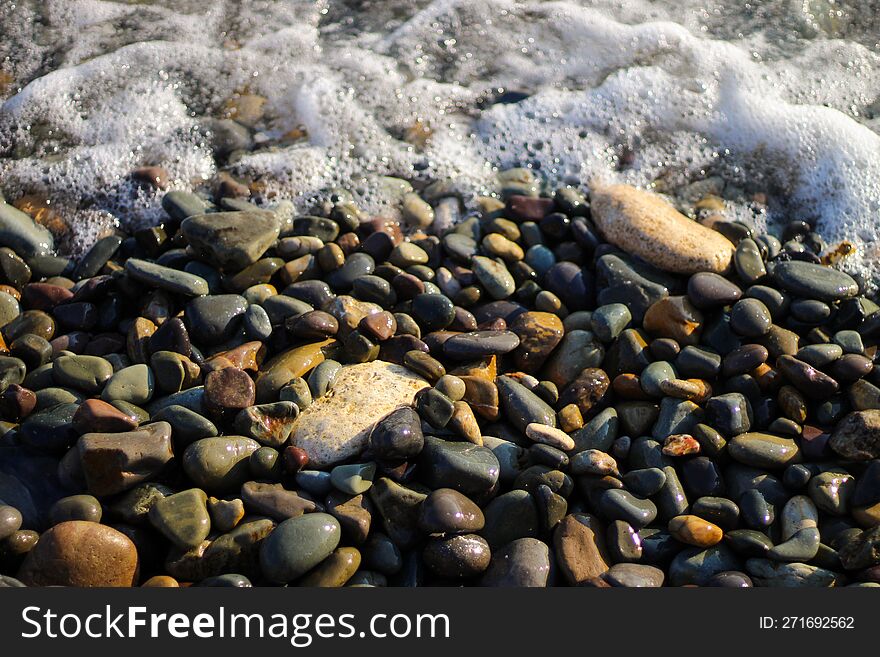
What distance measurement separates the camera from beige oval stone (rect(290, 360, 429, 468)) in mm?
2701

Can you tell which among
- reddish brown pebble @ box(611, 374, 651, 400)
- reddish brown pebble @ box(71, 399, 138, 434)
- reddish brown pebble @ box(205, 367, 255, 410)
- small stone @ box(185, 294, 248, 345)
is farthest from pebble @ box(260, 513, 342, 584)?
reddish brown pebble @ box(611, 374, 651, 400)

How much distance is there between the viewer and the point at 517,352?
10.3ft

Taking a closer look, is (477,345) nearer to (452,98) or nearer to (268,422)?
(268,422)

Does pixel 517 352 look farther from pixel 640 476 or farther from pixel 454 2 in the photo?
pixel 454 2

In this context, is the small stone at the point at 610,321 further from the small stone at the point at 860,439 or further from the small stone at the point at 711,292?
the small stone at the point at 860,439

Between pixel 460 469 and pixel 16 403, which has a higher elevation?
pixel 460 469

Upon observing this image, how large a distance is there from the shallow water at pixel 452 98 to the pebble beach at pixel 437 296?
0.07ft

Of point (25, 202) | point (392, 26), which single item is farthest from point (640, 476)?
point (392, 26)

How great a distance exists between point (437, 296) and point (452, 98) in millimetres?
1752

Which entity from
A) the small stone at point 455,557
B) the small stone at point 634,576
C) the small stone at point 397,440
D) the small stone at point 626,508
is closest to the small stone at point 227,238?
the small stone at point 397,440

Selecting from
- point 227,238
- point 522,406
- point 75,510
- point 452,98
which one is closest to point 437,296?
point 522,406

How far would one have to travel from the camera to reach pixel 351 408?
2.82 metres

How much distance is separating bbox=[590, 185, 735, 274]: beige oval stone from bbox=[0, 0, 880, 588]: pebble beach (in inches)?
0.6

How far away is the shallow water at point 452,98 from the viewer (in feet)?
13.2
